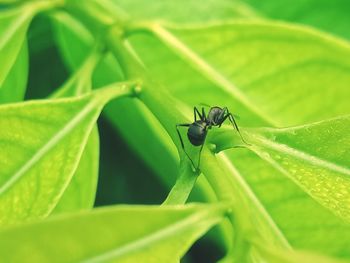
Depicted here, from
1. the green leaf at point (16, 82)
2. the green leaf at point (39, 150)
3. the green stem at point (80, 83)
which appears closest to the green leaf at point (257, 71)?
the green stem at point (80, 83)

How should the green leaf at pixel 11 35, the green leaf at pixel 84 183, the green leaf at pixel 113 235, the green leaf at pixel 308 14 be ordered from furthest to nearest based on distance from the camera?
the green leaf at pixel 308 14 < the green leaf at pixel 11 35 < the green leaf at pixel 84 183 < the green leaf at pixel 113 235

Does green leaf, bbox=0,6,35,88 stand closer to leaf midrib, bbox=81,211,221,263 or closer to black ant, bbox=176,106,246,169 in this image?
black ant, bbox=176,106,246,169

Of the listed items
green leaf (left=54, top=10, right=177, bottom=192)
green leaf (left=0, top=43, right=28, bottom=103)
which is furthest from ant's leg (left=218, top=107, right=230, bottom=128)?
green leaf (left=0, top=43, right=28, bottom=103)

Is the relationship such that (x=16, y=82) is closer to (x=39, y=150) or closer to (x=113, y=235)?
(x=39, y=150)

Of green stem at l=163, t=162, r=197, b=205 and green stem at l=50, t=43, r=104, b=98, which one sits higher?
green stem at l=50, t=43, r=104, b=98

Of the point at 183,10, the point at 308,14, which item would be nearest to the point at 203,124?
the point at 183,10

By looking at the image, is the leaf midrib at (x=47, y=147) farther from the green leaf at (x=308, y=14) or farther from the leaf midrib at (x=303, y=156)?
the green leaf at (x=308, y=14)
